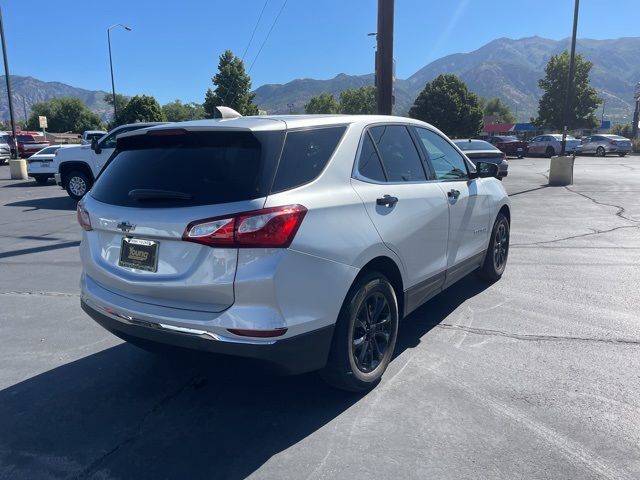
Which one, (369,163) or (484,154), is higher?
(369,163)

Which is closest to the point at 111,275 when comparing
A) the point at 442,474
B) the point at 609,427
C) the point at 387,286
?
the point at 387,286

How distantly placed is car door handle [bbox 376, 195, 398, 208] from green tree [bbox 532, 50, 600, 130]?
56.7 m

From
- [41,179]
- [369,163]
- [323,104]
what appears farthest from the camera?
[323,104]

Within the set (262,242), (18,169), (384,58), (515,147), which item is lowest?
(18,169)

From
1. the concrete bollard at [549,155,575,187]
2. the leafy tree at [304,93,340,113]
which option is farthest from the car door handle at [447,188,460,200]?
the leafy tree at [304,93,340,113]

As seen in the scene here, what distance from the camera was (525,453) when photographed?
2879 millimetres

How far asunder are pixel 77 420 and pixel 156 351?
2.32 feet

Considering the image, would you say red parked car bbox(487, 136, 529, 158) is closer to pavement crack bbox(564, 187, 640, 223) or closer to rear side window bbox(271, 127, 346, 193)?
pavement crack bbox(564, 187, 640, 223)

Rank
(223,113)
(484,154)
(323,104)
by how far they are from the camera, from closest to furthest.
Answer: (223,113)
(484,154)
(323,104)

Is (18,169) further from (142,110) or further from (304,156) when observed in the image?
(142,110)

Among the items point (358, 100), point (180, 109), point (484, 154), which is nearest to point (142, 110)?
point (484, 154)

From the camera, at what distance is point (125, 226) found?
123 inches

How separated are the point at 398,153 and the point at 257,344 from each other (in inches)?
81.4

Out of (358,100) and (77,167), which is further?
(358,100)
